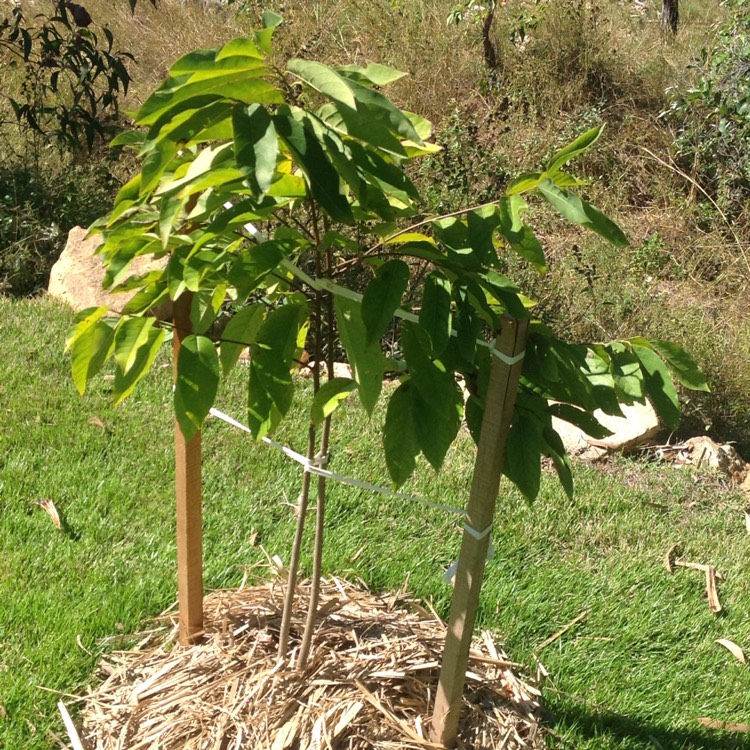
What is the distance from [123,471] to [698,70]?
6125mm

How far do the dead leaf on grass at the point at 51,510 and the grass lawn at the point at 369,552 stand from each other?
0.08 feet

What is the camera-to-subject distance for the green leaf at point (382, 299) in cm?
161

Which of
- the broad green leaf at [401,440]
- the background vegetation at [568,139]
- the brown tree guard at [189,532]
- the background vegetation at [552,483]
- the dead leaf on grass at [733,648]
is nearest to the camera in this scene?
the broad green leaf at [401,440]

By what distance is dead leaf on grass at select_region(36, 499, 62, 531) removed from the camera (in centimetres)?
356

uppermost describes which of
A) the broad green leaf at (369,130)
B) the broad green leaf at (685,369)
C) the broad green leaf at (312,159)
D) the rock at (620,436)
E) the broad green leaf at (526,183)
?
the broad green leaf at (369,130)

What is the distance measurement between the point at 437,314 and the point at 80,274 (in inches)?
174

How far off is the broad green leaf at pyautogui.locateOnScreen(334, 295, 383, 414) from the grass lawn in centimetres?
155

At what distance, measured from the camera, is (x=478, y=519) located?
2057mm

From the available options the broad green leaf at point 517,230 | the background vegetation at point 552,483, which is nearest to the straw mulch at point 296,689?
the background vegetation at point 552,483

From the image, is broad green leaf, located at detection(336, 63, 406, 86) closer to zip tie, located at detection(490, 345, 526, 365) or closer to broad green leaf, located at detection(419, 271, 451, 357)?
broad green leaf, located at detection(419, 271, 451, 357)

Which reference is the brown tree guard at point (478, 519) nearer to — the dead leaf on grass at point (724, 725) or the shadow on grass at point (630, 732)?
the shadow on grass at point (630, 732)

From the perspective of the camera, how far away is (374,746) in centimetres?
229

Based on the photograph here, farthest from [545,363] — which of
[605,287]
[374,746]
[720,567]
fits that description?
[605,287]

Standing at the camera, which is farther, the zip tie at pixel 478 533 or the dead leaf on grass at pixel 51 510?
the dead leaf on grass at pixel 51 510
